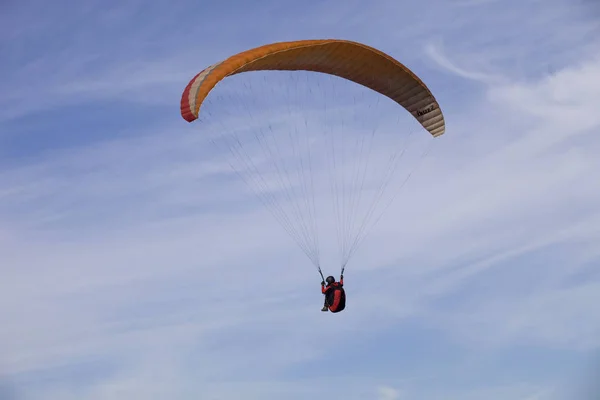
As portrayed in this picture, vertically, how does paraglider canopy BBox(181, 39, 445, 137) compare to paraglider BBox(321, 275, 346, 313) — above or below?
above

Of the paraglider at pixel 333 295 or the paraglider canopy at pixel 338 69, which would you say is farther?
the paraglider at pixel 333 295

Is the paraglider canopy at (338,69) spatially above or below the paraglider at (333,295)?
above

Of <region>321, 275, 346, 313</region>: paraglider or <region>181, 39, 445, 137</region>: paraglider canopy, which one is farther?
<region>321, 275, 346, 313</region>: paraglider

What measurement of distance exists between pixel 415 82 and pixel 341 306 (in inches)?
332

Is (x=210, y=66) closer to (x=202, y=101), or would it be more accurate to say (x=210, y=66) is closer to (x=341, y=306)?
(x=202, y=101)

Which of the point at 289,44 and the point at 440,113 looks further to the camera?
the point at 440,113

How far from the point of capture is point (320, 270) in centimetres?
3178

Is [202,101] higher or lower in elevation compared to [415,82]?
lower

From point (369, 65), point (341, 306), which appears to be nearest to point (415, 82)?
point (369, 65)

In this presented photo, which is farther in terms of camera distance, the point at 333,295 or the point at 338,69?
the point at 338,69

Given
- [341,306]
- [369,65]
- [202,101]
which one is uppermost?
[369,65]

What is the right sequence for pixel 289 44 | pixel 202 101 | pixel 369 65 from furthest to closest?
pixel 369 65 → pixel 289 44 → pixel 202 101

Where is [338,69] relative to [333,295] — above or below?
above

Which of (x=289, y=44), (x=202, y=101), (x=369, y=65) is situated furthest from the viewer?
(x=369, y=65)
